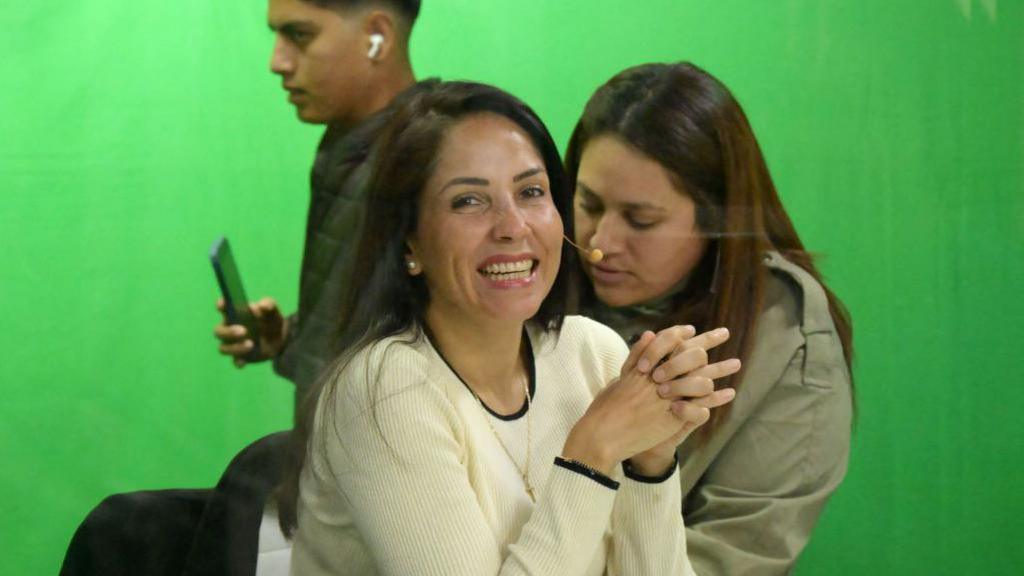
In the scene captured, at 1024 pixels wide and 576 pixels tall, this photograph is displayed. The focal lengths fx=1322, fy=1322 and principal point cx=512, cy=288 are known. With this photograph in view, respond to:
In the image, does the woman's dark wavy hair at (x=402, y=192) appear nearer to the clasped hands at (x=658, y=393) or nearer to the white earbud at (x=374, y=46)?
the white earbud at (x=374, y=46)

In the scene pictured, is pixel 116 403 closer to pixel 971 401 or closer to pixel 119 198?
pixel 119 198

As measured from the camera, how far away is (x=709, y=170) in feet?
4.61

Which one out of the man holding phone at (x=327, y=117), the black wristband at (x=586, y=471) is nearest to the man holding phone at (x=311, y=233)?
the man holding phone at (x=327, y=117)

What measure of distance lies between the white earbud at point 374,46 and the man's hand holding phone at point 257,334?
267mm

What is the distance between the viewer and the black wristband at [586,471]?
50.6 inches

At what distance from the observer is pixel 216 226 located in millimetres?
1326

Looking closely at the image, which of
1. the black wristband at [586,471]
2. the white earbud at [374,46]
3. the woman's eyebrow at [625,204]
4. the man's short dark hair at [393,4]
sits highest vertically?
the man's short dark hair at [393,4]

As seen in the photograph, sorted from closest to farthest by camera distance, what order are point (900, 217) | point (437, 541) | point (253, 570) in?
1. point (437, 541)
2. point (253, 570)
3. point (900, 217)

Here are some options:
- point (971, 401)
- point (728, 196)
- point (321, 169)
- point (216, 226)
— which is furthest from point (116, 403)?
point (971, 401)

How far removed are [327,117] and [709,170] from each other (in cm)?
41

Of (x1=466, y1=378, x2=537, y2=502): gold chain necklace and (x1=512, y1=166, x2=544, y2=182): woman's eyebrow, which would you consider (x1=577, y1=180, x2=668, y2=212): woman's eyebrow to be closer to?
(x1=512, y1=166, x2=544, y2=182): woman's eyebrow

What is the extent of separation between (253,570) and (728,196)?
25.2 inches

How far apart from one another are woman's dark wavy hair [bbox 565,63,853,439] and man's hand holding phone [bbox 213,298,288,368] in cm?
31

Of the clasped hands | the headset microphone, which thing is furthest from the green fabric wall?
the clasped hands
